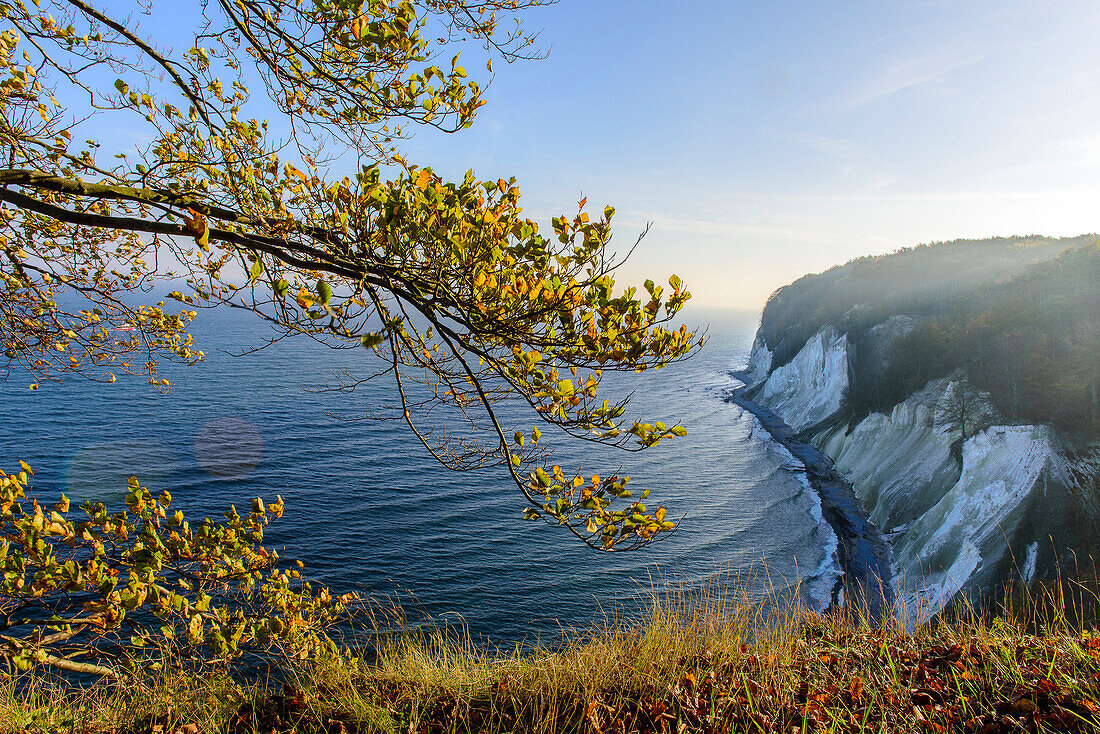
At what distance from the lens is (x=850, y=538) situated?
30.2 m

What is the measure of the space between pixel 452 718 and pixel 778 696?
8.64 feet

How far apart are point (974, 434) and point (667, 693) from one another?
3012 centimetres

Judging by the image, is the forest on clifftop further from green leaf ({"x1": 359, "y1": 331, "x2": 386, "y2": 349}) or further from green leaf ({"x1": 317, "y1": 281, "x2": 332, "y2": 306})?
green leaf ({"x1": 317, "y1": 281, "x2": 332, "y2": 306})

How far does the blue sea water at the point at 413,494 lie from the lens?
81.3 feet

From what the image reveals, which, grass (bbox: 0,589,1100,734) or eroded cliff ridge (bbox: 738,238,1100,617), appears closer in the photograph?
Result: grass (bbox: 0,589,1100,734)

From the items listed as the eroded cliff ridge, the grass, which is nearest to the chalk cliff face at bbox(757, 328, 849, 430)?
the eroded cliff ridge

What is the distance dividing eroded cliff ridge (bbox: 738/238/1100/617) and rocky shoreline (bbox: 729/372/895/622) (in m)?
0.74

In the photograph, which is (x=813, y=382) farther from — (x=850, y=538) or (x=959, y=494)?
(x=959, y=494)

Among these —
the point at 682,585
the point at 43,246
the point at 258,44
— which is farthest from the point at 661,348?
the point at 682,585

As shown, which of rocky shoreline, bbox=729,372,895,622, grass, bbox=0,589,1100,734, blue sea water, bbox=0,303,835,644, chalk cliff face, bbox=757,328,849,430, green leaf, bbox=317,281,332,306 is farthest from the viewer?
chalk cliff face, bbox=757,328,849,430

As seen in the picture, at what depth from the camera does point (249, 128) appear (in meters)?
4.28

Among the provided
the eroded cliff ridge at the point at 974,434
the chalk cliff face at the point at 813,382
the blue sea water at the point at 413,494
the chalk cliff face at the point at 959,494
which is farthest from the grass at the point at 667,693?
the chalk cliff face at the point at 813,382

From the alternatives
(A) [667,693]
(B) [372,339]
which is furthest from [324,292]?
(A) [667,693]

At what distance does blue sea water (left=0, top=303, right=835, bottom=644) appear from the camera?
→ 24766 millimetres
